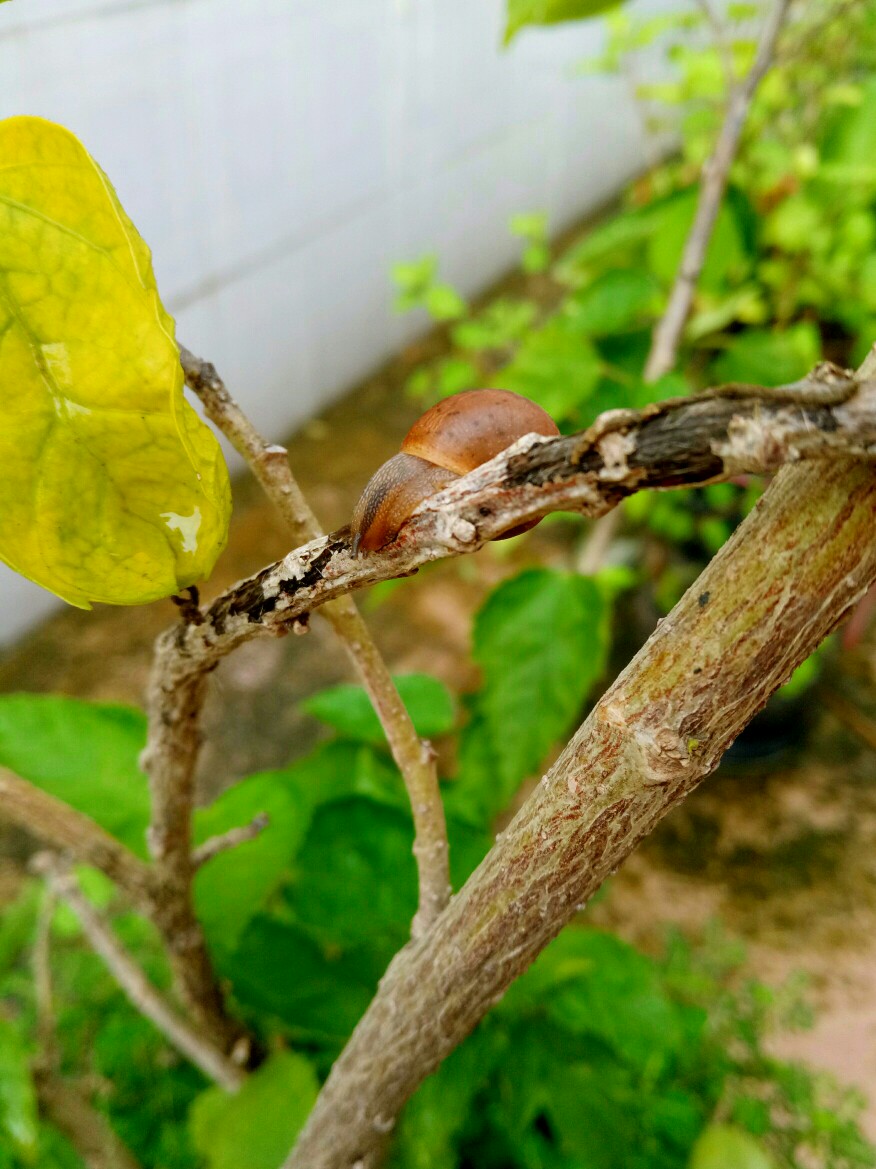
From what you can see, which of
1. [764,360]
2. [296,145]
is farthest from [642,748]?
[296,145]

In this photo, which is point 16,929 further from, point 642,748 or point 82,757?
point 642,748

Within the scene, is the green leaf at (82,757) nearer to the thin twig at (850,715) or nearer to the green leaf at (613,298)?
the green leaf at (613,298)

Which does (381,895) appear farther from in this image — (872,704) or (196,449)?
(872,704)

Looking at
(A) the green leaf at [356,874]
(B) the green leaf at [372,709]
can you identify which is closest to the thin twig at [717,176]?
(B) the green leaf at [372,709]

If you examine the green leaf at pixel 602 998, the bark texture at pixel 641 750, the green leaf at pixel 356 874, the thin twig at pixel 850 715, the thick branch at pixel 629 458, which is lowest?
the thin twig at pixel 850 715

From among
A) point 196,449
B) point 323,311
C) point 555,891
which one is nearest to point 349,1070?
point 555,891

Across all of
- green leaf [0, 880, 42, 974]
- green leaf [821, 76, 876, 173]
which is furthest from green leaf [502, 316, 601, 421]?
green leaf [0, 880, 42, 974]
